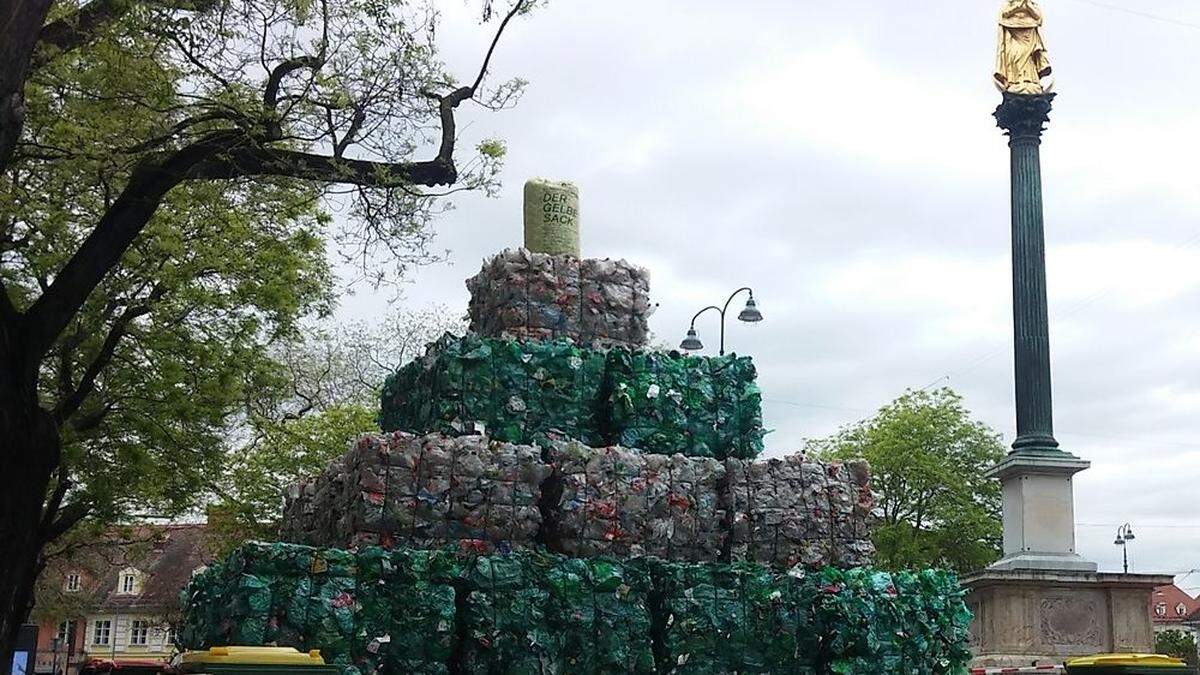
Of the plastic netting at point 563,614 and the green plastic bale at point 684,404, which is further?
the green plastic bale at point 684,404

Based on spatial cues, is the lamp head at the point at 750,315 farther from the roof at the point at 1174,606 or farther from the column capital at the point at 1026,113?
the roof at the point at 1174,606

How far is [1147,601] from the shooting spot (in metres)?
23.5

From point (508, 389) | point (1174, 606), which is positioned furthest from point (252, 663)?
point (1174, 606)

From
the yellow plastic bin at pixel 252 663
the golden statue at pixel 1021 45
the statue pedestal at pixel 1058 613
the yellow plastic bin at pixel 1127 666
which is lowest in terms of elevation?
the yellow plastic bin at pixel 252 663

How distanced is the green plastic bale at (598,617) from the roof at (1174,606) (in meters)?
84.8

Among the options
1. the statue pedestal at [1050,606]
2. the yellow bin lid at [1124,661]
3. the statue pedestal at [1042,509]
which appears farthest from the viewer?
the statue pedestal at [1042,509]

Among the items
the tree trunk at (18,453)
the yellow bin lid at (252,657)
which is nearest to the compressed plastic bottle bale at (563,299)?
the tree trunk at (18,453)

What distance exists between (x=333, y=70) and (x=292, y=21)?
1.90 feet

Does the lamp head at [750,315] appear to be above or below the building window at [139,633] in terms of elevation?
above

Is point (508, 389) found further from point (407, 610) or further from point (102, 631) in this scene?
point (102, 631)

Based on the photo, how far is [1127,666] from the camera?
24.8 feet

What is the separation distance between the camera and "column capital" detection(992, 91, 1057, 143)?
27.0 m

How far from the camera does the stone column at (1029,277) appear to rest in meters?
25.6

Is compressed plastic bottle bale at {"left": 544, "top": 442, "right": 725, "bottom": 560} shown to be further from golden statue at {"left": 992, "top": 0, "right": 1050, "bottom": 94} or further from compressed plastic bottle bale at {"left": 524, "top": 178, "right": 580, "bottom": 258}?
golden statue at {"left": 992, "top": 0, "right": 1050, "bottom": 94}
